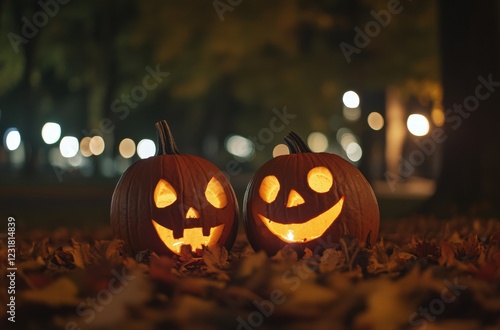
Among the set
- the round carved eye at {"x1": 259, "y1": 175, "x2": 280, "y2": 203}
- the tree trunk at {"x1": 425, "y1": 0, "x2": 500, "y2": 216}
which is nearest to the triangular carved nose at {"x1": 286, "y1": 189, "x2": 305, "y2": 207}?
the round carved eye at {"x1": 259, "y1": 175, "x2": 280, "y2": 203}

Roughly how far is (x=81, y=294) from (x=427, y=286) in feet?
4.74

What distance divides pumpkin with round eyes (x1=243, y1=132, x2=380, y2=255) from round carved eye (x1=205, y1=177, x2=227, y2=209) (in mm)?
178

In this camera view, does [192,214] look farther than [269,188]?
No

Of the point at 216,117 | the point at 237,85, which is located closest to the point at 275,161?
the point at 237,85

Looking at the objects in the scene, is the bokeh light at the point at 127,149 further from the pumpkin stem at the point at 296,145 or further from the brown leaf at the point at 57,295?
the brown leaf at the point at 57,295

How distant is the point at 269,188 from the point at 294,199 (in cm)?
22

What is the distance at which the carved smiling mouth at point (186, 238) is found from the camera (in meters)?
4.20

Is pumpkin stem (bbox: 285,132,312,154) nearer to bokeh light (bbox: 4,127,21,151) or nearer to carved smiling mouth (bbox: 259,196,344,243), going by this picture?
carved smiling mouth (bbox: 259,196,344,243)

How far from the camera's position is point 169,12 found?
45.8ft

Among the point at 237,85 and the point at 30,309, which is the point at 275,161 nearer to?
the point at 30,309

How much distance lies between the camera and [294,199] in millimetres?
4191

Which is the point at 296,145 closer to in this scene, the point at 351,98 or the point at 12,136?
the point at 351,98

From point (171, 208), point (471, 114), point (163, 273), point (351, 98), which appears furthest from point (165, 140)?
point (351, 98)

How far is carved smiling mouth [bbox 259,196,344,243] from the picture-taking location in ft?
13.8
